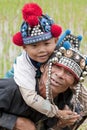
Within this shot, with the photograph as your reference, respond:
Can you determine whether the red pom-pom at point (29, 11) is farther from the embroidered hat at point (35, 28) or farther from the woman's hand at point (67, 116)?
the woman's hand at point (67, 116)

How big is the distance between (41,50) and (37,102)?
1.16ft

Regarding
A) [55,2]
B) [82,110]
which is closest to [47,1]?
[55,2]

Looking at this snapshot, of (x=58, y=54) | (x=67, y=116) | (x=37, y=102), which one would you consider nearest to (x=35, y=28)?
(x=58, y=54)

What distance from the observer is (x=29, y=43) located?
3059mm

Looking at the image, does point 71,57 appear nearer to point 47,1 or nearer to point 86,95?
point 86,95

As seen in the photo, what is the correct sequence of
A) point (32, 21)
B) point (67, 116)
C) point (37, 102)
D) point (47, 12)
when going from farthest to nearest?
point (47, 12)
point (67, 116)
point (37, 102)
point (32, 21)

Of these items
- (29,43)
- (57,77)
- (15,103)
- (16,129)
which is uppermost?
(29,43)

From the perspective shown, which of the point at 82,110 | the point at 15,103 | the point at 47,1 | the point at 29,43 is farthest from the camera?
the point at 47,1

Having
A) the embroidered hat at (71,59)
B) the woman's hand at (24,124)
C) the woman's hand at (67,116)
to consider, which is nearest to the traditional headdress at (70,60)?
the embroidered hat at (71,59)

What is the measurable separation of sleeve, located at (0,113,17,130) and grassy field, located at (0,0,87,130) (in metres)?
1.87

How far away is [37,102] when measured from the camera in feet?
10.3

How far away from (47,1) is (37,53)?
4.73 m

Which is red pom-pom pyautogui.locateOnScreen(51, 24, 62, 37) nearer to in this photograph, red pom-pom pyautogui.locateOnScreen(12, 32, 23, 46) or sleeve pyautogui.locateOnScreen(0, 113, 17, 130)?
red pom-pom pyautogui.locateOnScreen(12, 32, 23, 46)

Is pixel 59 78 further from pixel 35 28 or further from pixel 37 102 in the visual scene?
pixel 35 28
